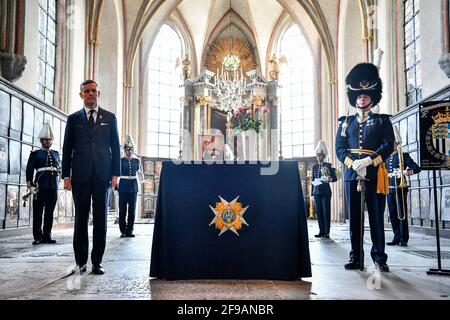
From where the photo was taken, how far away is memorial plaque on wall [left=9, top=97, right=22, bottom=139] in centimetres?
875

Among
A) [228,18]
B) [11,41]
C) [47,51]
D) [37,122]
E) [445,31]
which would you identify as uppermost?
[228,18]

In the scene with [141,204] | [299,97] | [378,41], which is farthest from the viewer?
[299,97]

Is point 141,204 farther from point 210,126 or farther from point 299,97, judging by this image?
point 299,97

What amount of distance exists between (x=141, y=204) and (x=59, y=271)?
15011 mm

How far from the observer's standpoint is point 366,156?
4.28 metres

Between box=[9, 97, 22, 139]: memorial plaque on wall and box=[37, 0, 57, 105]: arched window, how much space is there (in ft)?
7.09

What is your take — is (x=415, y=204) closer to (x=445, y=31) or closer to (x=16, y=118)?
(x=445, y=31)

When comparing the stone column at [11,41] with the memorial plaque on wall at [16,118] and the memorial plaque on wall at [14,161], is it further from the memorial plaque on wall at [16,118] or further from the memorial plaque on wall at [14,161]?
the memorial plaque on wall at [14,161]

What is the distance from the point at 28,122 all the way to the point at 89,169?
243 inches

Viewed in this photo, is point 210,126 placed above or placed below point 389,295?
above

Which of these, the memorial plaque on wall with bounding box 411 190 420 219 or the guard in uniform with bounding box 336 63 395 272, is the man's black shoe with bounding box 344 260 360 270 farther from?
the memorial plaque on wall with bounding box 411 190 420 219

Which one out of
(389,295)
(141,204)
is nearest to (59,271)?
(389,295)

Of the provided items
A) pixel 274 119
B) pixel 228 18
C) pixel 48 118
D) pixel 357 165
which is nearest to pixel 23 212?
pixel 48 118

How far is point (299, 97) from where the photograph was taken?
822 inches
